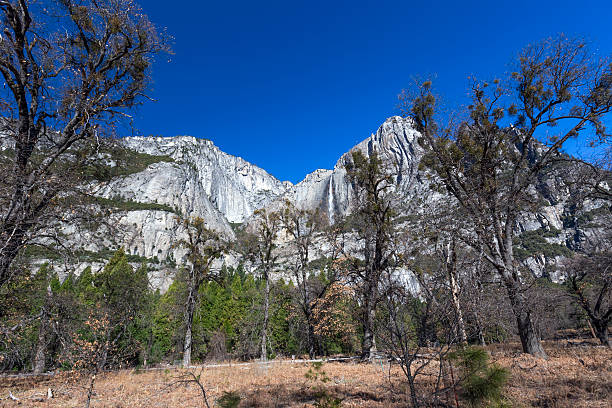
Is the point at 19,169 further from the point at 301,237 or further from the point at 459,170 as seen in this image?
the point at 301,237

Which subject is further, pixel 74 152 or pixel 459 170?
pixel 459 170

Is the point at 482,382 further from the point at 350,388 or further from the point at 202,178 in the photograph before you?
the point at 202,178

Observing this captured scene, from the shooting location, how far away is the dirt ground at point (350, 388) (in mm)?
5734

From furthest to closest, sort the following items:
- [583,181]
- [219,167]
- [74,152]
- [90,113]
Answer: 1. [219,167]
2. [583,181]
3. [74,152]
4. [90,113]

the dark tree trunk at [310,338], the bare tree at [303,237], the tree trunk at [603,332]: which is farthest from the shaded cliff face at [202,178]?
the tree trunk at [603,332]

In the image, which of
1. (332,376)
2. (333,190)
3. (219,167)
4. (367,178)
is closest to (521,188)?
(367,178)

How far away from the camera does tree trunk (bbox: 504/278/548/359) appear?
30.2 ft

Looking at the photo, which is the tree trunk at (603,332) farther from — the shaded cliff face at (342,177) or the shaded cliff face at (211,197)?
the shaded cliff face at (342,177)

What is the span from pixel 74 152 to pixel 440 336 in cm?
917

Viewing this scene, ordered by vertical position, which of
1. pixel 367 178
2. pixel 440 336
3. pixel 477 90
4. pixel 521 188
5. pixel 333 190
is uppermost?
pixel 333 190

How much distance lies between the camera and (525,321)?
9508mm

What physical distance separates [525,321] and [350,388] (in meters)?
6.18

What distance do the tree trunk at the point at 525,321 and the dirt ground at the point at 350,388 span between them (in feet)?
1.40

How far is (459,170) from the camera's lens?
37.6ft
